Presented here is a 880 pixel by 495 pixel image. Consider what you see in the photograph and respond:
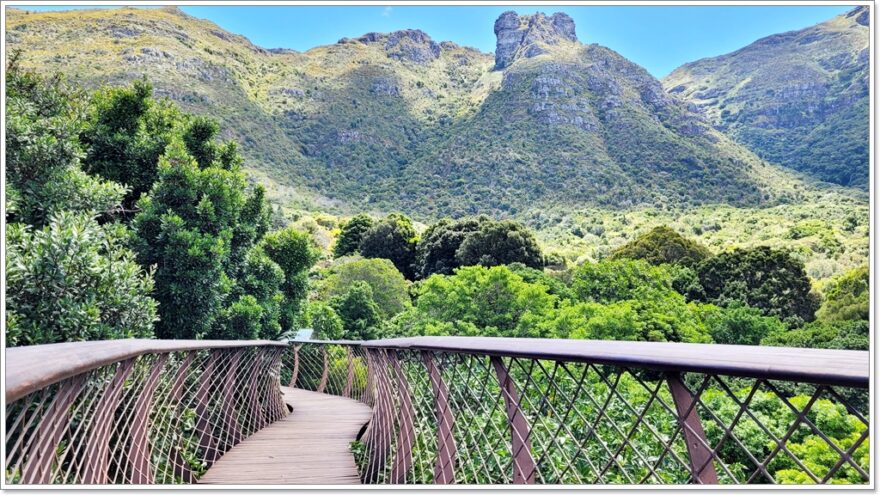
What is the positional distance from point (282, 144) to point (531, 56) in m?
35.3

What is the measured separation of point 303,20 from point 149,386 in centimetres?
308

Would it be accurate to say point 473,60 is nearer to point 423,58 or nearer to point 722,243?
point 423,58

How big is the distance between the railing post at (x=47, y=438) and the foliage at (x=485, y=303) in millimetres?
18562

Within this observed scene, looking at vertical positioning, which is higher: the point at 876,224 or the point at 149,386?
the point at 876,224

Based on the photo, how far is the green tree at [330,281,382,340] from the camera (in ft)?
72.3

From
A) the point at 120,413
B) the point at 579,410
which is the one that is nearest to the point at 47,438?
the point at 120,413

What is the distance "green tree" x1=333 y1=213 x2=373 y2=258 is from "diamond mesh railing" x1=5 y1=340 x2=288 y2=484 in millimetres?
42333

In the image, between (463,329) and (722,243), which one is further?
(722,243)

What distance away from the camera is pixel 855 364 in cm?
80

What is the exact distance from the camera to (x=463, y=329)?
19656 mm

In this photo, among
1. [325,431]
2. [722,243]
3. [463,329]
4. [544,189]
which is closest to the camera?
[325,431]

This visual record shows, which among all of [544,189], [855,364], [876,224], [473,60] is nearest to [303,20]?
[876,224]

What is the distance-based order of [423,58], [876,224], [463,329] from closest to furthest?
[876,224] < [463,329] < [423,58]

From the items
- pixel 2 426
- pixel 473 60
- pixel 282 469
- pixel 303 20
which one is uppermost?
pixel 473 60
